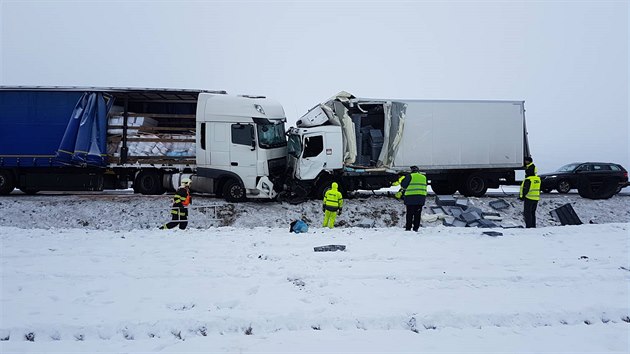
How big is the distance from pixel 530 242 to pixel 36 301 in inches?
324

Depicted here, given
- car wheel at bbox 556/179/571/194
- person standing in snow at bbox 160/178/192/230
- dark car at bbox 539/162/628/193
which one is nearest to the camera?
person standing in snow at bbox 160/178/192/230

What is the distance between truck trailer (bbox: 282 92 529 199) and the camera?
1308cm

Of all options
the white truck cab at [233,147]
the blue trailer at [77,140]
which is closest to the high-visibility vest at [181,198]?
the white truck cab at [233,147]

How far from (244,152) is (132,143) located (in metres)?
4.17

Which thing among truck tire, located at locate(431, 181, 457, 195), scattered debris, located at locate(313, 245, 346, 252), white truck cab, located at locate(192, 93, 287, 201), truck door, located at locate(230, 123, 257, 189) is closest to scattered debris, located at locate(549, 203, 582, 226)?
truck tire, located at locate(431, 181, 457, 195)

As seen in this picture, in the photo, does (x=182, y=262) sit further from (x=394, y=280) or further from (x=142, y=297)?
(x=394, y=280)

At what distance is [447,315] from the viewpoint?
4.16 meters

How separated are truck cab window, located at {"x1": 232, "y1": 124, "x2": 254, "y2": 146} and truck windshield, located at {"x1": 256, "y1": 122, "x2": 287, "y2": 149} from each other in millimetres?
302

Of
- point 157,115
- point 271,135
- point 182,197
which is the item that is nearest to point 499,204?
point 271,135

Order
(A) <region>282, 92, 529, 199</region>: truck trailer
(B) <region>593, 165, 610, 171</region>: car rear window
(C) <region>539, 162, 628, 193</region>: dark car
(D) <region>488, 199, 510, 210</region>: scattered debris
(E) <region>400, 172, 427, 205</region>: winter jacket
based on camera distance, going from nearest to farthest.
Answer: (E) <region>400, 172, 427, 205</region>: winter jacket → (D) <region>488, 199, 510, 210</region>: scattered debris → (A) <region>282, 92, 529, 199</region>: truck trailer → (C) <region>539, 162, 628, 193</region>: dark car → (B) <region>593, 165, 610, 171</region>: car rear window

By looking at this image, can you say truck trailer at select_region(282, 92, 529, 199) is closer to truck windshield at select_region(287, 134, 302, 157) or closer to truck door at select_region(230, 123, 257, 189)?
truck windshield at select_region(287, 134, 302, 157)

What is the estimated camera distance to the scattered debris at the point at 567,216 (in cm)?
1110

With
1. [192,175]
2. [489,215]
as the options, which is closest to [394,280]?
[489,215]

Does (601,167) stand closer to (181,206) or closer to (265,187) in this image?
(265,187)
